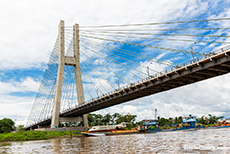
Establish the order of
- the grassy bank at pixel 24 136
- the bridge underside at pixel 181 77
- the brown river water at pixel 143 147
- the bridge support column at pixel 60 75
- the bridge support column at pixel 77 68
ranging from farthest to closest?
the bridge support column at pixel 77 68 → the bridge support column at pixel 60 75 → the grassy bank at pixel 24 136 → the bridge underside at pixel 181 77 → the brown river water at pixel 143 147

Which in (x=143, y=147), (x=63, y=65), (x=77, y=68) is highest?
(x=63, y=65)

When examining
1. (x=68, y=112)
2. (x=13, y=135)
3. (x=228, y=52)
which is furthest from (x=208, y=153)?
(x=68, y=112)

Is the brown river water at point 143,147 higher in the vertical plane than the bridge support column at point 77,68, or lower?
lower

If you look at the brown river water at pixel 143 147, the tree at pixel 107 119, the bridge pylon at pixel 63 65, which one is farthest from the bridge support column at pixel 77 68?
the tree at pixel 107 119

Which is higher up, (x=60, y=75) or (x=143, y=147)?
(x=60, y=75)

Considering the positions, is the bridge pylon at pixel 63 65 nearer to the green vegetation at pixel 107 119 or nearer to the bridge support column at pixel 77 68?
the bridge support column at pixel 77 68

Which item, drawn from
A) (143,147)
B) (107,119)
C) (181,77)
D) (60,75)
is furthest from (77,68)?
(107,119)

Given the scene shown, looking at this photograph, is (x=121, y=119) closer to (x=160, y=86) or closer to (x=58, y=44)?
(x=58, y=44)

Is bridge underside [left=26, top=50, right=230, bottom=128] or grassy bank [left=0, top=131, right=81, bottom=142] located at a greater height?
bridge underside [left=26, top=50, right=230, bottom=128]

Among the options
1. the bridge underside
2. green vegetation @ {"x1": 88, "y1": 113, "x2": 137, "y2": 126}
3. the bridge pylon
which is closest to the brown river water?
the bridge underside

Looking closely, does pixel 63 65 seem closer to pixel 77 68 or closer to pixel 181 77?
pixel 77 68

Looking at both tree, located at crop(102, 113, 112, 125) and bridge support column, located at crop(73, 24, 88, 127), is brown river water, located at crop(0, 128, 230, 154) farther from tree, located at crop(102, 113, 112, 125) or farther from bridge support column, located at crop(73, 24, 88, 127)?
tree, located at crop(102, 113, 112, 125)

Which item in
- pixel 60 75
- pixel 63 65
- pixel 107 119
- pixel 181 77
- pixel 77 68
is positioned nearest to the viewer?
pixel 181 77

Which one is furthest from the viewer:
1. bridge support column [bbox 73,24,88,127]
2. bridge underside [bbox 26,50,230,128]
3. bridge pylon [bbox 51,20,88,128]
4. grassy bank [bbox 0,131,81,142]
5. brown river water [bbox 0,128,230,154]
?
bridge support column [bbox 73,24,88,127]
